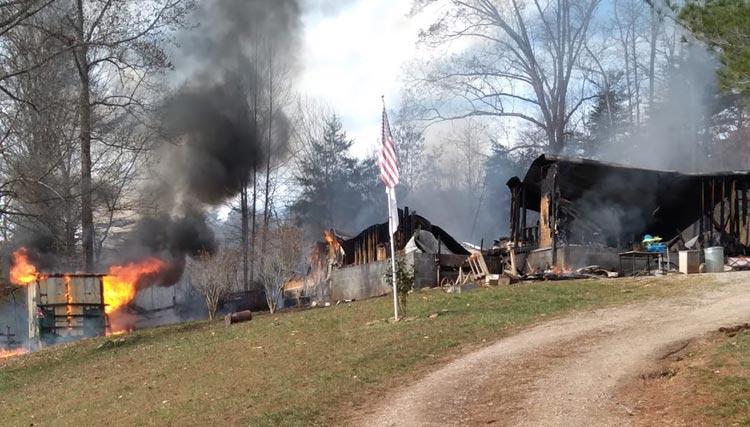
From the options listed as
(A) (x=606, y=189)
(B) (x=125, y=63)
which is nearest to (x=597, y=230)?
(A) (x=606, y=189)

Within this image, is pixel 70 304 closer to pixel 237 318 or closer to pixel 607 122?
pixel 237 318

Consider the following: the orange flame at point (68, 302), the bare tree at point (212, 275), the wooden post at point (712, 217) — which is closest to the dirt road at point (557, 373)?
the wooden post at point (712, 217)

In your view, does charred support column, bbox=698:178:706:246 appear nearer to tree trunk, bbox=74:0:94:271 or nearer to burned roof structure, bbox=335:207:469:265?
burned roof structure, bbox=335:207:469:265

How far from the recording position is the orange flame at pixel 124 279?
26.4m

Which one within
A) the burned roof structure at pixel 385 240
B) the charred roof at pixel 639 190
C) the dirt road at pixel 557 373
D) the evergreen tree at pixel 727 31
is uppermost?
the evergreen tree at pixel 727 31

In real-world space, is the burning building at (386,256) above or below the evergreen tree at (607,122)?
below

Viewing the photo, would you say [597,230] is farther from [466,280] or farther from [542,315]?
[542,315]

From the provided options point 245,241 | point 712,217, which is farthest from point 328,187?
point 712,217

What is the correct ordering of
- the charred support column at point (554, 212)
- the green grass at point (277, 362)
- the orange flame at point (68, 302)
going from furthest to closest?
the orange flame at point (68, 302) → the charred support column at point (554, 212) → the green grass at point (277, 362)

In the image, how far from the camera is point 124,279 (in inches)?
1109

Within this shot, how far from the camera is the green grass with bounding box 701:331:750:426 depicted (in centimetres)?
724

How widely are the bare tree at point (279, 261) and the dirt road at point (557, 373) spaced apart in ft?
46.8

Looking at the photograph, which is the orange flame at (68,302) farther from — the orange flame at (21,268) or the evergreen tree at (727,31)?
the evergreen tree at (727,31)

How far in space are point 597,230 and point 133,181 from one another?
19.4 metres
